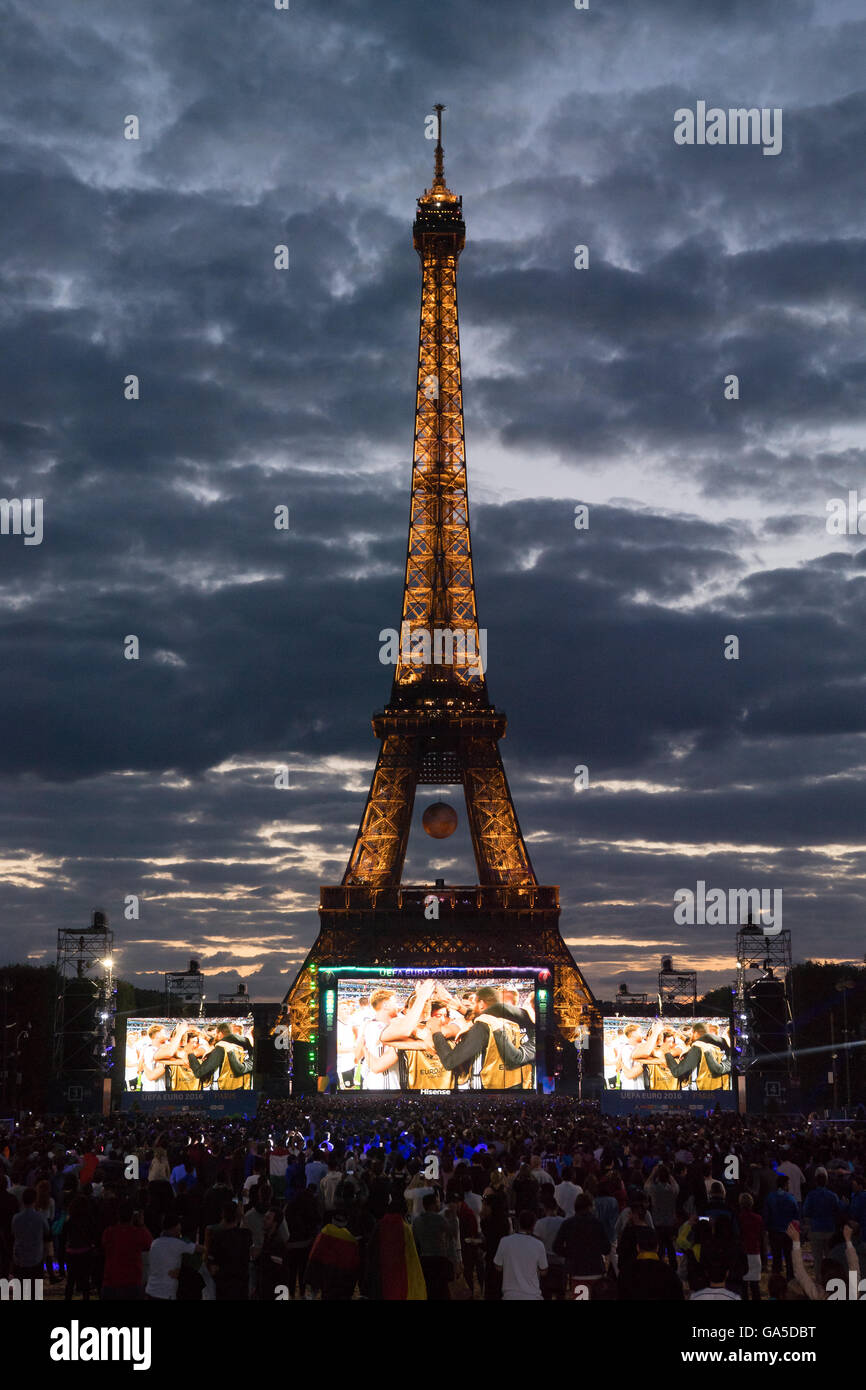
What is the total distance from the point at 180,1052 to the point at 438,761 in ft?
97.8

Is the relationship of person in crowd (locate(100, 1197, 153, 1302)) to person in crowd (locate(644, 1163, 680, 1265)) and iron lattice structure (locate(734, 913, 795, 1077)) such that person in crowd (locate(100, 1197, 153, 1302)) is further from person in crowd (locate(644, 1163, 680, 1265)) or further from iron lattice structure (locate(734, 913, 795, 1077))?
iron lattice structure (locate(734, 913, 795, 1077))

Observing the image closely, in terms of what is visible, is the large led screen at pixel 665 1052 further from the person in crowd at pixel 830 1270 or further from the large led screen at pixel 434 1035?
the person in crowd at pixel 830 1270

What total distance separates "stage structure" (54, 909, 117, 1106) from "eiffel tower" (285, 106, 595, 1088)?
17.4m

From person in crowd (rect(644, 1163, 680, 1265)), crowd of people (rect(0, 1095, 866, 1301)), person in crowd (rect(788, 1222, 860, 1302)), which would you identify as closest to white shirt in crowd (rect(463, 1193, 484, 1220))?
crowd of people (rect(0, 1095, 866, 1301))

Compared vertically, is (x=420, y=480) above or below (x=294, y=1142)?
above

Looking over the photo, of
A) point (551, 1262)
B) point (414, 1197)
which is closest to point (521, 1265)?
point (551, 1262)

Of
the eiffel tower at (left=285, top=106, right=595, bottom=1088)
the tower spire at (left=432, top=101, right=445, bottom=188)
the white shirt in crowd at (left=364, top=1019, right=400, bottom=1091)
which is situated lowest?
the white shirt in crowd at (left=364, top=1019, right=400, bottom=1091)

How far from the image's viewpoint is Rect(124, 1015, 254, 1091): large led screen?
67000 millimetres

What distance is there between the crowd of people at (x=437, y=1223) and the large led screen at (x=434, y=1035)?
159 ft

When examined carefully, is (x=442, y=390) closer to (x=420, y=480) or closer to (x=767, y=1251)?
(x=420, y=480)
